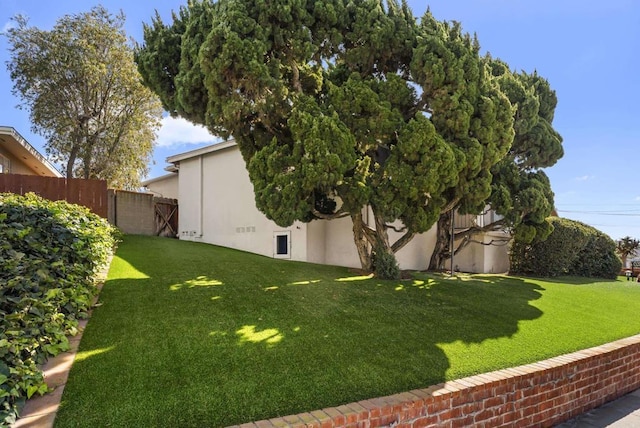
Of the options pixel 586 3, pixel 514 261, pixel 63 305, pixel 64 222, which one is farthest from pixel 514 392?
pixel 514 261

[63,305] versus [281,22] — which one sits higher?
[281,22]

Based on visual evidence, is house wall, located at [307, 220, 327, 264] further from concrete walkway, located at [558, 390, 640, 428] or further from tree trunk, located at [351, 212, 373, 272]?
concrete walkway, located at [558, 390, 640, 428]

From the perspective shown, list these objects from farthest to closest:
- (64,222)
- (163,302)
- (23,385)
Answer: (163,302), (64,222), (23,385)

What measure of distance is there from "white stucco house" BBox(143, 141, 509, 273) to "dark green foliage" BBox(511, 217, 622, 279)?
48.5 inches

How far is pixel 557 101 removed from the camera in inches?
544

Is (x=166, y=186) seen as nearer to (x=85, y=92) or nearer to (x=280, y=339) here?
(x=85, y=92)

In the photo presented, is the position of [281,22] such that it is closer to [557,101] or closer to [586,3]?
[586,3]

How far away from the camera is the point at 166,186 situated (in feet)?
70.3

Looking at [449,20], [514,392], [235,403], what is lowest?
[514,392]

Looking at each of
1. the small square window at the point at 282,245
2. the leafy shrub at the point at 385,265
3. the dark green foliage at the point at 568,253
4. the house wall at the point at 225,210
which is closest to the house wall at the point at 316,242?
the house wall at the point at 225,210

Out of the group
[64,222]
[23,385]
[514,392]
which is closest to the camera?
[23,385]

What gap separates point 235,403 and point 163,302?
9.28 ft

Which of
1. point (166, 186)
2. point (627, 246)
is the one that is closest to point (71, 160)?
point (166, 186)

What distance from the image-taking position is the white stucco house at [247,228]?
40.6ft
